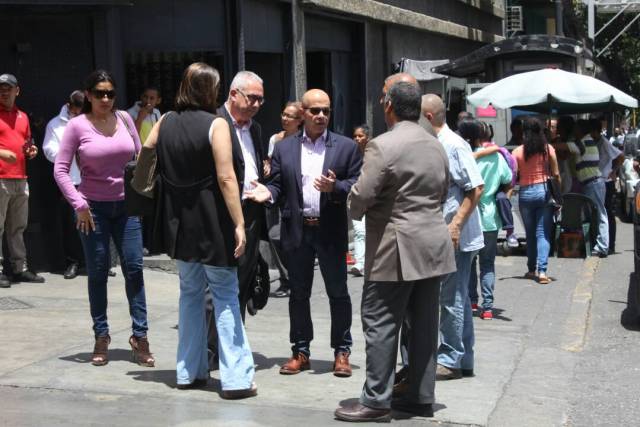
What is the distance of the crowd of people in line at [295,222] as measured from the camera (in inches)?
249

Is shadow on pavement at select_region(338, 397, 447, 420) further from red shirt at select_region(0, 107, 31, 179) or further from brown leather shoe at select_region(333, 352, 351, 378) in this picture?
red shirt at select_region(0, 107, 31, 179)

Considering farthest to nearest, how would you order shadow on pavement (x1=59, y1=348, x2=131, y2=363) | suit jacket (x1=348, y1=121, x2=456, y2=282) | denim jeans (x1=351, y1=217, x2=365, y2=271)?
denim jeans (x1=351, y1=217, x2=365, y2=271) < shadow on pavement (x1=59, y1=348, x2=131, y2=363) < suit jacket (x1=348, y1=121, x2=456, y2=282)

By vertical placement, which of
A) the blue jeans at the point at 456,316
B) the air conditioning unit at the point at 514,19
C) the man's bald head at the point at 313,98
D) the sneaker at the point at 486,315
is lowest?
the sneaker at the point at 486,315

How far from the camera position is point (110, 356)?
7.90 m

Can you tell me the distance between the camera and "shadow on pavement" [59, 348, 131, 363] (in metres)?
7.72

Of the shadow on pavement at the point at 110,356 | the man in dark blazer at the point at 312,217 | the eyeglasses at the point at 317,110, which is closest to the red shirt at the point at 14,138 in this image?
the shadow on pavement at the point at 110,356

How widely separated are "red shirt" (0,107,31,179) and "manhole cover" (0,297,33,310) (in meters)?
1.29

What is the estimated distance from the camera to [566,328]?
984 cm

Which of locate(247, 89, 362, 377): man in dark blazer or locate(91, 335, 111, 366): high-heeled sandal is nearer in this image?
locate(247, 89, 362, 377): man in dark blazer

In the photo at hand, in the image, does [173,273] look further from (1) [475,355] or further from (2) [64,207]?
(1) [475,355]

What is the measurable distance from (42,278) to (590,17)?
30.6 m

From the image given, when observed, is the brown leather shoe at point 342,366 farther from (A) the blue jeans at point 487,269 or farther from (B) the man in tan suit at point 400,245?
(A) the blue jeans at point 487,269

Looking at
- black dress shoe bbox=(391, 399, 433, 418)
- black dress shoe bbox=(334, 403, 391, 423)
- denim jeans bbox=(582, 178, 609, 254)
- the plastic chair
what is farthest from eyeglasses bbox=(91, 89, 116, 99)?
denim jeans bbox=(582, 178, 609, 254)

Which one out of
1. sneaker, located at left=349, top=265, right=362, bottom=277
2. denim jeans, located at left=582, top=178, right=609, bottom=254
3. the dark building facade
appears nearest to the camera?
the dark building facade
